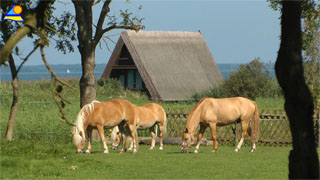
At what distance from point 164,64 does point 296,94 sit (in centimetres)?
4618

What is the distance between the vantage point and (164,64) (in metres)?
52.6

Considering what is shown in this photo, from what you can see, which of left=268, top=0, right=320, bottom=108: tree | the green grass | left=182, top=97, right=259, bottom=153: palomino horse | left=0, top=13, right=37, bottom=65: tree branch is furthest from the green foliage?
left=0, top=13, right=37, bottom=65: tree branch

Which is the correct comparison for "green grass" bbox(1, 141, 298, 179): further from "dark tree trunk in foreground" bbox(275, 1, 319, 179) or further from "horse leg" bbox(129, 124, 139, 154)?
"dark tree trunk in foreground" bbox(275, 1, 319, 179)

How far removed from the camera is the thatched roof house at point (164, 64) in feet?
165

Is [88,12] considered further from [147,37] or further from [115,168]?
[147,37]

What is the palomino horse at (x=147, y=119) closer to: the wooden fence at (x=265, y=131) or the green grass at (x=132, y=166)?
the wooden fence at (x=265, y=131)

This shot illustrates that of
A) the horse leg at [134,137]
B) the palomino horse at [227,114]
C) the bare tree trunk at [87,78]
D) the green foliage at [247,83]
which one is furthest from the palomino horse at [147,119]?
the green foliage at [247,83]

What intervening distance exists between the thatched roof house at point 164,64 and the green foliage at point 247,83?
5.09 metres

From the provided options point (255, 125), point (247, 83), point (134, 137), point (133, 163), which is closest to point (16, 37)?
point (133, 163)

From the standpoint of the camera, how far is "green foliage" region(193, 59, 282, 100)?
43812mm

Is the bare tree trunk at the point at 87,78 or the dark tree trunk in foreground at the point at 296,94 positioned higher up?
the bare tree trunk at the point at 87,78

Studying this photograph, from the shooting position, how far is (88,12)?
2877 centimetres

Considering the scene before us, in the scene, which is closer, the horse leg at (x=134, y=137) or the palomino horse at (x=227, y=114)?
the horse leg at (x=134, y=137)

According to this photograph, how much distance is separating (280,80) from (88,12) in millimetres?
22776
